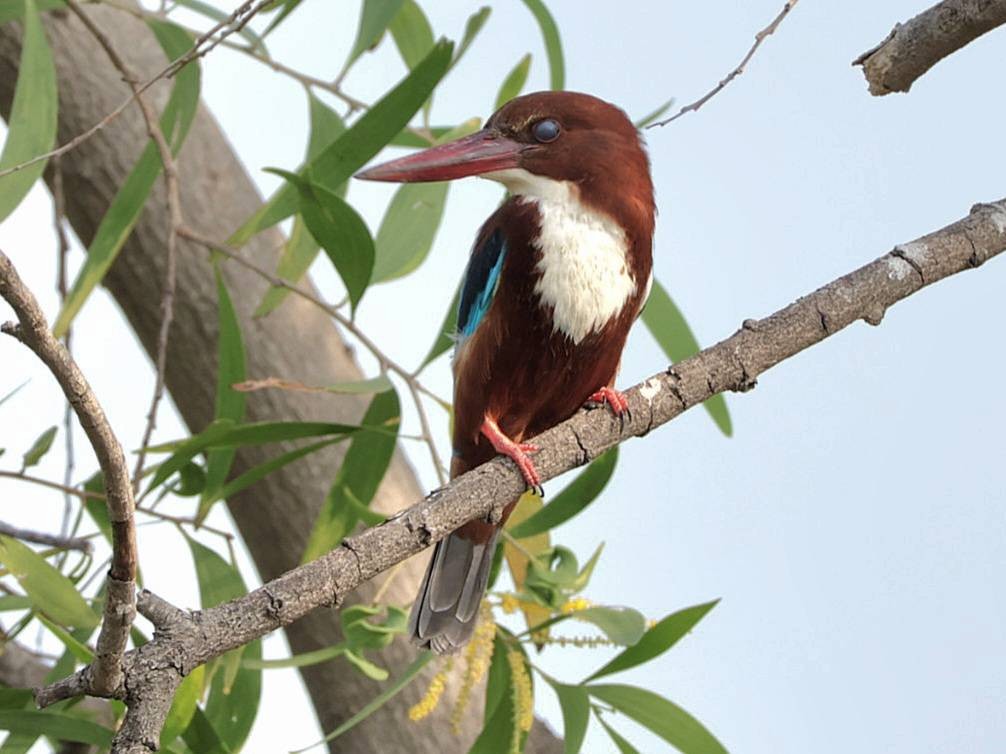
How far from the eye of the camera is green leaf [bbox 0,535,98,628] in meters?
2.00

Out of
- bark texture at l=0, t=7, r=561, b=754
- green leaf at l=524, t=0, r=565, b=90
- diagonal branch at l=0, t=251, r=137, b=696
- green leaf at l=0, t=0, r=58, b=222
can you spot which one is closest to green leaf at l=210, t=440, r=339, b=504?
green leaf at l=0, t=0, r=58, b=222

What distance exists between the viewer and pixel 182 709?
1.90 meters

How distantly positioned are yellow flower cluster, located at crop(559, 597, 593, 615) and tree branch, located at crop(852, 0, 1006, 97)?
34.0 inches

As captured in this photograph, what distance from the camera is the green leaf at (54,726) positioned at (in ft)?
6.44

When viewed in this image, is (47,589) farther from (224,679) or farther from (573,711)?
(573,711)

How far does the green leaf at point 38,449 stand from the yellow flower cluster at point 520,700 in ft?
2.45

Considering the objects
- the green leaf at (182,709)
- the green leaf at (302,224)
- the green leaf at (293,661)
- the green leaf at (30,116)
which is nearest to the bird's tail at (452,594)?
the green leaf at (293,661)

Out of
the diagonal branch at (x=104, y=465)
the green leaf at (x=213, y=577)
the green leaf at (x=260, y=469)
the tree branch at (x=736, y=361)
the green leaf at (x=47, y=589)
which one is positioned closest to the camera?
the diagonal branch at (x=104, y=465)

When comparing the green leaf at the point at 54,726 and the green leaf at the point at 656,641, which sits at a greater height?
the green leaf at the point at 54,726

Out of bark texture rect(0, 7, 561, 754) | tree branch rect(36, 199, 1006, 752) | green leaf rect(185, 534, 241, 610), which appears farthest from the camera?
bark texture rect(0, 7, 561, 754)

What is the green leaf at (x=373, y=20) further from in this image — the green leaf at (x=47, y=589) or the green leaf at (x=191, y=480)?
the green leaf at (x=47, y=589)

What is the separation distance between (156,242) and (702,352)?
5.36 ft

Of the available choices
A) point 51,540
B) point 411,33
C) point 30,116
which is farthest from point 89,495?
point 411,33

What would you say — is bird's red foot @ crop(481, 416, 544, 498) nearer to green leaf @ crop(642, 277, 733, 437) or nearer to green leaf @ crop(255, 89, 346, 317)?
green leaf @ crop(642, 277, 733, 437)
